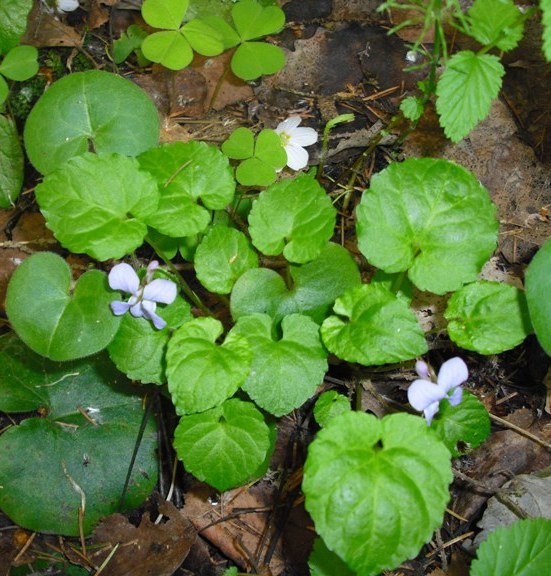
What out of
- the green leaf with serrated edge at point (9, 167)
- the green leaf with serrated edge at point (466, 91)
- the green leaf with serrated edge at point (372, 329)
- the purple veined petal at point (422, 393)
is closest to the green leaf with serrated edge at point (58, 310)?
the green leaf with serrated edge at point (372, 329)

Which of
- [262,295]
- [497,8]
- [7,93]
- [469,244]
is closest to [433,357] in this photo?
[469,244]

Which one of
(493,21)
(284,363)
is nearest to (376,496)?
(284,363)

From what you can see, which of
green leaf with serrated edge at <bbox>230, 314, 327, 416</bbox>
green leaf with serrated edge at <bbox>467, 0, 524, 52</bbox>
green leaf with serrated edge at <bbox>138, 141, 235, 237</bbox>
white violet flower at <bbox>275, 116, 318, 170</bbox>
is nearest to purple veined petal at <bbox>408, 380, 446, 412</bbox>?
green leaf with serrated edge at <bbox>230, 314, 327, 416</bbox>

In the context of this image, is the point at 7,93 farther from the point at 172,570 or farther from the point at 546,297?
the point at 546,297

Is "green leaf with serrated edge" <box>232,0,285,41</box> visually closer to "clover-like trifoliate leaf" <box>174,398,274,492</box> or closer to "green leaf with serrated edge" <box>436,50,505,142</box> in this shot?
"green leaf with serrated edge" <box>436,50,505,142</box>

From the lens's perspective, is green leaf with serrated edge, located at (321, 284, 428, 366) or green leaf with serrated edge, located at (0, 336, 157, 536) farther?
green leaf with serrated edge, located at (0, 336, 157, 536)

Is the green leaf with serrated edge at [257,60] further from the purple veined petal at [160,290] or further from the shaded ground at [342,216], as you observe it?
the purple veined petal at [160,290]

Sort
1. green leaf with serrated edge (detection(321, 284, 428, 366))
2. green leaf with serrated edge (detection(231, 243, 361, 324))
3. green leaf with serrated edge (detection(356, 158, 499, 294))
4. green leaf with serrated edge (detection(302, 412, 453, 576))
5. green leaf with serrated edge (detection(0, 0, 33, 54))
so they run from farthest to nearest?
green leaf with serrated edge (detection(0, 0, 33, 54)) < green leaf with serrated edge (detection(231, 243, 361, 324)) < green leaf with serrated edge (detection(356, 158, 499, 294)) < green leaf with serrated edge (detection(321, 284, 428, 366)) < green leaf with serrated edge (detection(302, 412, 453, 576))

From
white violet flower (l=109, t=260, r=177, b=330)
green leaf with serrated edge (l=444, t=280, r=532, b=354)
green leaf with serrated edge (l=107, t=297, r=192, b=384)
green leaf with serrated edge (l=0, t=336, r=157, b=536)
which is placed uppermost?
white violet flower (l=109, t=260, r=177, b=330)
